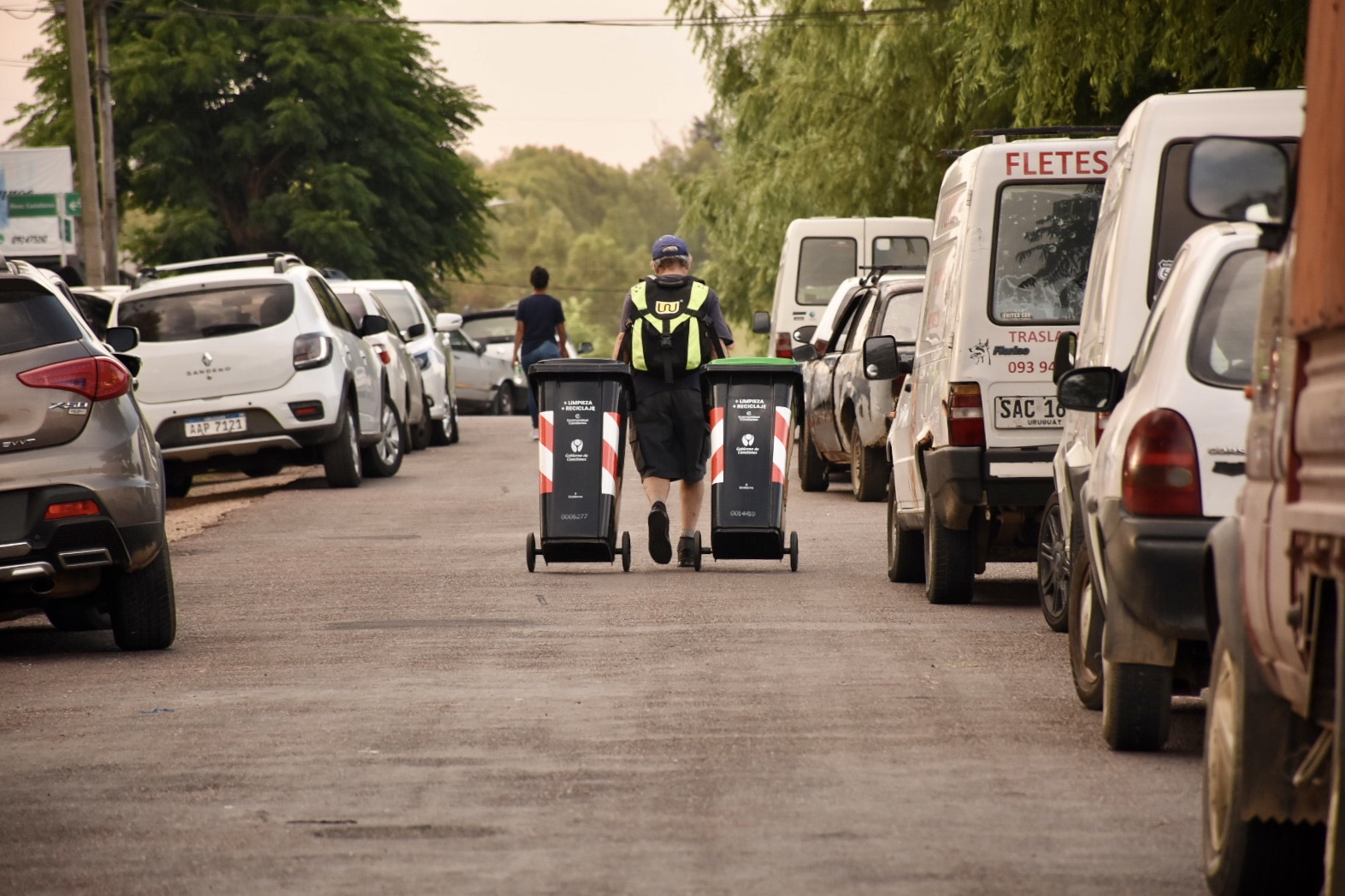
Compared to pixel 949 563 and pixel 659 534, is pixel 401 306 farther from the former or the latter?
pixel 949 563

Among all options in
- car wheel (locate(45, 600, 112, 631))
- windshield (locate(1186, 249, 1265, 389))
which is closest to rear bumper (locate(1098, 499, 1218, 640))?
windshield (locate(1186, 249, 1265, 389))

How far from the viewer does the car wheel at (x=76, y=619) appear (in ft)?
35.8

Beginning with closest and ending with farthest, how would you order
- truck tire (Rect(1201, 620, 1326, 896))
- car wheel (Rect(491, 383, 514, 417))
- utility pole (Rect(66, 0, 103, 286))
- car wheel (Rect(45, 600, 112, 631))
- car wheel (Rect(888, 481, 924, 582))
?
truck tire (Rect(1201, 620, 1326, 896)) < car wheel (Rect(45, 600, 112, 631)) < car wheel (Rect(888, 481, 924, 582)) < utility pole (Rect(66, 0, 103, 286)) < car wheel (Rect(491, 383, 514, 417))

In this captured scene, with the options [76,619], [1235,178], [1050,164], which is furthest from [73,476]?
[1235,178]

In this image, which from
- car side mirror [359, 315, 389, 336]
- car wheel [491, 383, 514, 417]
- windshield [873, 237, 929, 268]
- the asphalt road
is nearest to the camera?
the asphalt road

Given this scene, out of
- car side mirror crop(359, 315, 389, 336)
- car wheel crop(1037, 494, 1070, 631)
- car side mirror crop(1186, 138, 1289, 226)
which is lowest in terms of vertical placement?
car wheel crop(1037, 494, 1070, 631)

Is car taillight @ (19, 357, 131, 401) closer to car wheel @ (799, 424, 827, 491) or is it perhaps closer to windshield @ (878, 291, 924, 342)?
windshield @ (878, 291, 924, 342)

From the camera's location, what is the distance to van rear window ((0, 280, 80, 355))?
382 inches

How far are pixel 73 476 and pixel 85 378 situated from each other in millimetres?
428

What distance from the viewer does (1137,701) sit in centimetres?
711

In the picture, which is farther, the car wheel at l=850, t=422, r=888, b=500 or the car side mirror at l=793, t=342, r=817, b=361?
the car wheel at l=850, t=422, r=888, b=500

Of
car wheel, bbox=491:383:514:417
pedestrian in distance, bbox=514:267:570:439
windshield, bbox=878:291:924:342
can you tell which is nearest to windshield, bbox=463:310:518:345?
car wheel, bbox=491:383:514:417

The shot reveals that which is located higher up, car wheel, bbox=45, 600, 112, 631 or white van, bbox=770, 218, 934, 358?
white van, bbox=770, 218, 934, 358

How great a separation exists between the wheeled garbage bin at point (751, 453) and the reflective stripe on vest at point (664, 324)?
11 cm
